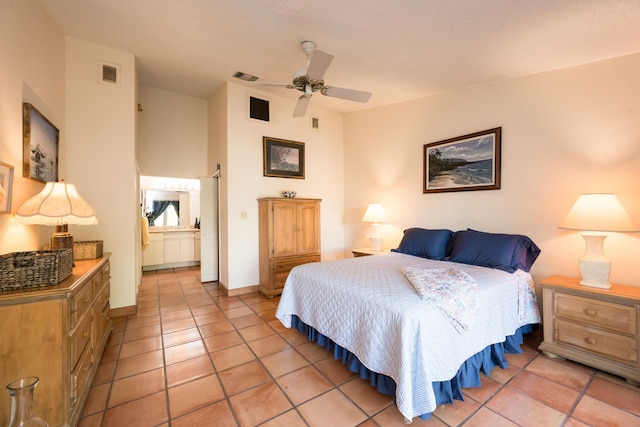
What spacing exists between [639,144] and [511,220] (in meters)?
1.19

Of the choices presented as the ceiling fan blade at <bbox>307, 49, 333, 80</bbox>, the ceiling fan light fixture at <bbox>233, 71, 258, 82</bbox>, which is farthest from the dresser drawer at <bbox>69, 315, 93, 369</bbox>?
the ceiling fan light fixture at <bbox>233, 71, 258, 82</bbox>

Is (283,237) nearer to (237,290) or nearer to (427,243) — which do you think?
(237,290)

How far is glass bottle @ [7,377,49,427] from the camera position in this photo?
1089 millimetres

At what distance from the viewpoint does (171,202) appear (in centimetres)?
636

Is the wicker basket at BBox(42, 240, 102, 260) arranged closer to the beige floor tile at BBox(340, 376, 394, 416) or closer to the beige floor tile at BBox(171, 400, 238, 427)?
the beige floor tile at BBox(171, 400, 238, 427)

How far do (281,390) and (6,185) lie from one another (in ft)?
7.51

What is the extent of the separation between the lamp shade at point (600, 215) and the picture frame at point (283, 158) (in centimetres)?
356

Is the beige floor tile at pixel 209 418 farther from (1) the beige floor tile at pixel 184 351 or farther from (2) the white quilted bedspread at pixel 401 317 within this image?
(2) the white quilted bedspread at pixel 401 317

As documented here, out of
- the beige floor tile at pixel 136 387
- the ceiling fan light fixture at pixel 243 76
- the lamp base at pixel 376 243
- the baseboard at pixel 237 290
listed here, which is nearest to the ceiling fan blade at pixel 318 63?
the ceiling fan light fixture at pixel 243 76

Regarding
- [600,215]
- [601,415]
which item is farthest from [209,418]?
[600,215]

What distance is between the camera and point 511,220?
314 cm

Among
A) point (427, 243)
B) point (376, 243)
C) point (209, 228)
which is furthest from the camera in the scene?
point (209, 228)

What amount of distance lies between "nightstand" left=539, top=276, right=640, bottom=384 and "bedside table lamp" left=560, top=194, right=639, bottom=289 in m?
0.12

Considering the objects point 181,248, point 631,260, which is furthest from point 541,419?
point 181,248
